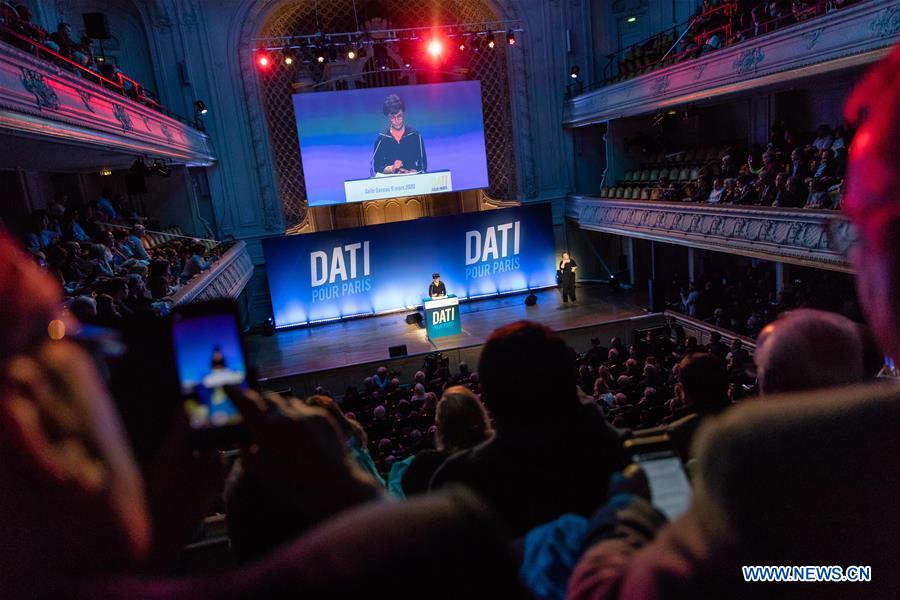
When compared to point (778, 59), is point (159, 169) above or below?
below

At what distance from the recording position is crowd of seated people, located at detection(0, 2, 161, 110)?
17.6 feet

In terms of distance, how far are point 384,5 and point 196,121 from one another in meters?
6.19

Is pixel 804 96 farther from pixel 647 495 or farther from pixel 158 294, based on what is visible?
pixel 647 495

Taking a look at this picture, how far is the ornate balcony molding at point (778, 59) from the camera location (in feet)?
21.2

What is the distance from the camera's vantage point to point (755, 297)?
396 inches

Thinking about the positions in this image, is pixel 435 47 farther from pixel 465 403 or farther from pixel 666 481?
pixel 666 481

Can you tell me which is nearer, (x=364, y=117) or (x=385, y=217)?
(x=364, y=117)

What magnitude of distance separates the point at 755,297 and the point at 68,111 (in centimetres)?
1090

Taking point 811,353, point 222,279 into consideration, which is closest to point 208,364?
point 811,353

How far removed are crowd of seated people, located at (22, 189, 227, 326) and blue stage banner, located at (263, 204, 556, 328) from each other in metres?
2.58

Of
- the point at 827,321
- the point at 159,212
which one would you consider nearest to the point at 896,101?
the point at 827,321

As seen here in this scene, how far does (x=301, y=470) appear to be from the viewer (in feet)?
2.25

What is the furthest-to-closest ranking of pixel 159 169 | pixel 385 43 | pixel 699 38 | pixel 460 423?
pixel 385 43, pixel 159 169, pixel 699 38, pixel 460 423

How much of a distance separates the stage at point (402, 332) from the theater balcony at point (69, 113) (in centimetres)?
424
